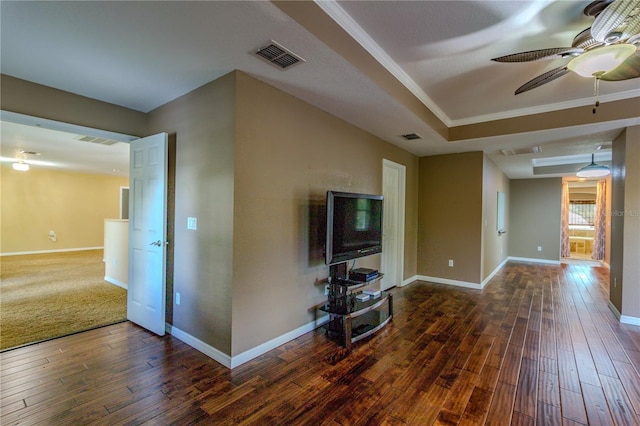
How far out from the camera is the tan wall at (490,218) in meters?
5.12

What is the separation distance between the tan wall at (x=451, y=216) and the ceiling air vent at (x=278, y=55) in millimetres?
4017

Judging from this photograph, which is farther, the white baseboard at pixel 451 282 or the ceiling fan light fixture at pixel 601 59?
the white baseboard at pixel 451 282

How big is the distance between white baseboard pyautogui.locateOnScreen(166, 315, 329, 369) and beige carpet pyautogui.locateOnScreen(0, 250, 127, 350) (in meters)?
1.14

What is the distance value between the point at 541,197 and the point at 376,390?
8.34m

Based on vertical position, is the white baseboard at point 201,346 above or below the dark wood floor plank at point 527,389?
above

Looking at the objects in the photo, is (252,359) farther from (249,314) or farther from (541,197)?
(541,197)

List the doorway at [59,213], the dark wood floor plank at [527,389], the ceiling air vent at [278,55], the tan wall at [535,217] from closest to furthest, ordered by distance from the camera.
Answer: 1. the dark wood floor plank at [527,389]
2. the ceiling air vent at [278,55]
3. the doorway at [59,213]
4. the tan wall at [535,217]

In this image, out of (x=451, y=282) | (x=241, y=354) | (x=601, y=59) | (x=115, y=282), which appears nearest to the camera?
(x=601, y=59)

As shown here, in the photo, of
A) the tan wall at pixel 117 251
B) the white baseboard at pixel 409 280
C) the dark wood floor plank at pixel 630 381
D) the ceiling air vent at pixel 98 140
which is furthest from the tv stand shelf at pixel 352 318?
the ceiling air vent at pixel 98 140

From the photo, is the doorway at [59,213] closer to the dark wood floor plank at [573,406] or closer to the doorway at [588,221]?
the dark wood floor plank at [573,406]

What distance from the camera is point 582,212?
9.98 m

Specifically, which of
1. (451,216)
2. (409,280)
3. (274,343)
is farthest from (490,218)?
(274,343)

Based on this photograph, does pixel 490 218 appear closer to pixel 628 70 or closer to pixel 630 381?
pixel 630 381

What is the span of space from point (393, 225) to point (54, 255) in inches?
360
